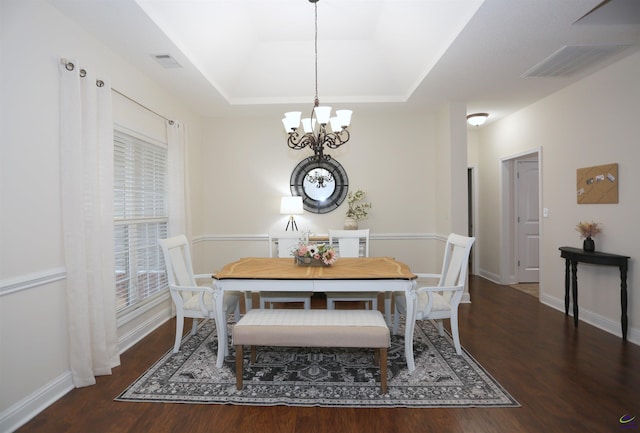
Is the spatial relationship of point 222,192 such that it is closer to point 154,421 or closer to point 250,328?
point 250,328

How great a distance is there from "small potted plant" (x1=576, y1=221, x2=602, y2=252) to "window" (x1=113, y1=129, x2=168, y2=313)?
15.4ft

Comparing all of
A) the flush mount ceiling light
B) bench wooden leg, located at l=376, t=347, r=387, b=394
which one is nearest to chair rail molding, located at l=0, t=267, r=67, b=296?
bench wooden leg, located at l=376, t=347, r=387, b=394

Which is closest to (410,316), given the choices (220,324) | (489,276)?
(220,324)

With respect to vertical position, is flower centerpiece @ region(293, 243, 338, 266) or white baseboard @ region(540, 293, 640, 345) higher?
flower centerpiece @ region(293, 243, 338, 266)

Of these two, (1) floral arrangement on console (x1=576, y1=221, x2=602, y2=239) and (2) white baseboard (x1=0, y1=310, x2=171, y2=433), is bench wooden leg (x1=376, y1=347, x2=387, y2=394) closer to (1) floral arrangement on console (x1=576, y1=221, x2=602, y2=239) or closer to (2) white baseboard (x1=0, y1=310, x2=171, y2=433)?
(2) white baseboard (x1=0, y1=310, x2=171, y2=433)

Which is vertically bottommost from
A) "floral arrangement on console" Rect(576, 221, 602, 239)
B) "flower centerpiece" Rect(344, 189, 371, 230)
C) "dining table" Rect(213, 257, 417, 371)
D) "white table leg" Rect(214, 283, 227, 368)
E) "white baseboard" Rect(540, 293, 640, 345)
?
"white baseboard" Rect(540, 293, 640, 345)

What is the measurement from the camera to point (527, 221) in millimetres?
5590

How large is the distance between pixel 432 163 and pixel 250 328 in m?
3.91

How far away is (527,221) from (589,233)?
2.01 metres

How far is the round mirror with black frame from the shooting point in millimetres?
5188

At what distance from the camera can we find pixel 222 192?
17.3 ft

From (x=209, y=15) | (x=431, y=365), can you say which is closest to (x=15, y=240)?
(x=209, y=15)

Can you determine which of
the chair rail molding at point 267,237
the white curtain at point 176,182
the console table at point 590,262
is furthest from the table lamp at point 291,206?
the console table at point 590,262

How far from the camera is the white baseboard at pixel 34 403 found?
6.61 feet
